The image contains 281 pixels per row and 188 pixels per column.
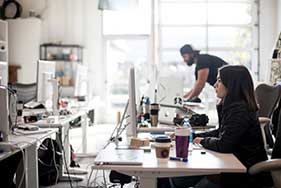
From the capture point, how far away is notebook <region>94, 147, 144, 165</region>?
2.04m

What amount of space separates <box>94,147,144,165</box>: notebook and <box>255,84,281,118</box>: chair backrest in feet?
7.12

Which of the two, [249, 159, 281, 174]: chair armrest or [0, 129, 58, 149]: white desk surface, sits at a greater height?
[0, 129, 58, 149]: white desk surface

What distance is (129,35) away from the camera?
30.8 ft

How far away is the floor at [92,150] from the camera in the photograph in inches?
171

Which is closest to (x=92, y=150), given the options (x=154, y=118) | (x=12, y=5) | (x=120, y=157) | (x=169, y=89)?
(x=169, y=89)

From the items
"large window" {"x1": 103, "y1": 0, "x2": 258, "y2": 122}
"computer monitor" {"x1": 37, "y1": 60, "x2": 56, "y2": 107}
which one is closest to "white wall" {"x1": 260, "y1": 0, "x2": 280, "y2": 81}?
"large window" {"x1": 103, "y1": 0, "x2": 258, "y2": 122}

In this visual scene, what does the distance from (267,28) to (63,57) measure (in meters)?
4.52

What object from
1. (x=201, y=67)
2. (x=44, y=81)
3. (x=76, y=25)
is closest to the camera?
(x=44, y=81)

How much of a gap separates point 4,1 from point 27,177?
7.04 metres

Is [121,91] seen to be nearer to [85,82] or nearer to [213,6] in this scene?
[213,6]

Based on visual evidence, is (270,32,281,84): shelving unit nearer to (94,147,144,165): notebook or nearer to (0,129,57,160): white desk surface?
(0,129,57,160): white desk surface

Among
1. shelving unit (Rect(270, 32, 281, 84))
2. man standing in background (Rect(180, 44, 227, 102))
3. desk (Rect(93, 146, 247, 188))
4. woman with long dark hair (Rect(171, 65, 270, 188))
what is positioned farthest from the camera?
shelving unit (Rect(270, 32, 281, 84))

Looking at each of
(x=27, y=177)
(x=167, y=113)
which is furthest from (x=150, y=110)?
(x=27, y=177)

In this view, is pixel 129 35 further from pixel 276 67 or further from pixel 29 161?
pixel 29 161
